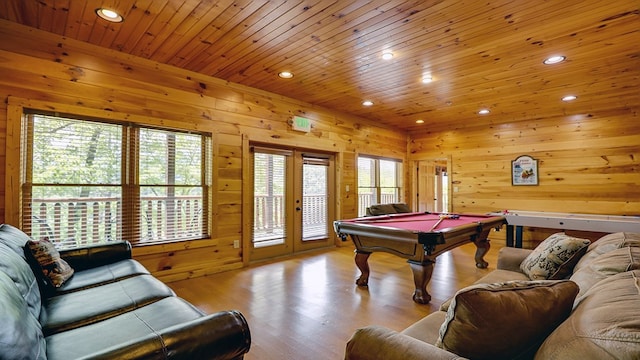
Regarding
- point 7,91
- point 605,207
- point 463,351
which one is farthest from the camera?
point 605,207

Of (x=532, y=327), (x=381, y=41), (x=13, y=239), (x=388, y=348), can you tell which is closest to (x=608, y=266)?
(x=532, y=327)

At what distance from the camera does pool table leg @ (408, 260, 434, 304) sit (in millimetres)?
2965

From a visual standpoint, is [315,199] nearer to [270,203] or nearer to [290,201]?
[290,201]

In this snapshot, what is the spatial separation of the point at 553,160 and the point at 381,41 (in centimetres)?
481

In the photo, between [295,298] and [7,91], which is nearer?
[7,91]

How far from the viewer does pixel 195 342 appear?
1.13 m

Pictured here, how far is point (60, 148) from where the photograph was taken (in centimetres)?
300

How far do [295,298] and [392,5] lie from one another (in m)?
2.84

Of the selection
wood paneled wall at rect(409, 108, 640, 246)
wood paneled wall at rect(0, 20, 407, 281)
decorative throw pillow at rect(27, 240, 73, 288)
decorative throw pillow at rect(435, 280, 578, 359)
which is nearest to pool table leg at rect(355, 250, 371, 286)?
wood paneled wall at rect(0, 20, 407, 281)

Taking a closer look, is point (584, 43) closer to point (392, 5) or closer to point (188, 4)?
point (392, 5)

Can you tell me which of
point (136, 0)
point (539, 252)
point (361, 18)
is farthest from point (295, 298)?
point (136, 0)

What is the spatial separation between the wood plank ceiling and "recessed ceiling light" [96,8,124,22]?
7 cm

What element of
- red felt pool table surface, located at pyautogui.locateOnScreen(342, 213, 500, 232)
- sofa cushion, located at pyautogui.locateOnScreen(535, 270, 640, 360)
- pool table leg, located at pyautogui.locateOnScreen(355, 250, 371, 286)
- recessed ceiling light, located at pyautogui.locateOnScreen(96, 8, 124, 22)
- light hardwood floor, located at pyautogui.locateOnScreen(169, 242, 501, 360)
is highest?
recessed ceiling light, located at pyautogui.locateOnScreen(96, 8, 124, 22)

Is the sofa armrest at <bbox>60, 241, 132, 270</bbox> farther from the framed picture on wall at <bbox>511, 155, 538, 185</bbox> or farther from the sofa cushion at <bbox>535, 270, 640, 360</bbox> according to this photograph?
the framed picture on wall at <bbox>511, 155, 538, 185</bbox>
